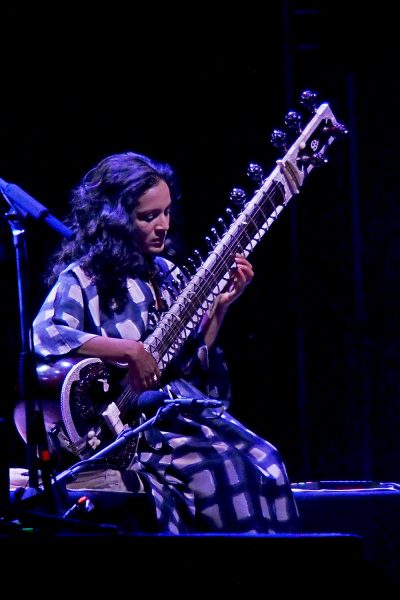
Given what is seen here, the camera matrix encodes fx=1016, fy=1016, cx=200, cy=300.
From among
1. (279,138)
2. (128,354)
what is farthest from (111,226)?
(279,138)

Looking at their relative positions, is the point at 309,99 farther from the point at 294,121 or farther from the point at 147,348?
the point at 147,348

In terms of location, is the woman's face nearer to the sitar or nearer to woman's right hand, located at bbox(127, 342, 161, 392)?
the sitar

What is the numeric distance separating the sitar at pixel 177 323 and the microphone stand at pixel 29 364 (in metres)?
0.33

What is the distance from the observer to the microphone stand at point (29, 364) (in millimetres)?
2492

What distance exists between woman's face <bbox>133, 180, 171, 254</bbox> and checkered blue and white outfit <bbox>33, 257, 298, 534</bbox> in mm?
320

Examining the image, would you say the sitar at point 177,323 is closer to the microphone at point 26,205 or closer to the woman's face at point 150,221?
the woman's face at point 150,221

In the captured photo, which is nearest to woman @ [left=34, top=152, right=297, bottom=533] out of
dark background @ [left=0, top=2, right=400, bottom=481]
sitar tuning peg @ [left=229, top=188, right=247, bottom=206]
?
sitar tuning peg @ [left=229, top=188, right=247, bottom=206]

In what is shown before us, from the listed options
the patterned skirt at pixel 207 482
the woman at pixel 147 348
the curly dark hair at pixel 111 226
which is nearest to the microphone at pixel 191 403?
the woman at pixel 147 348

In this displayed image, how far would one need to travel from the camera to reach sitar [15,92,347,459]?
3004mm

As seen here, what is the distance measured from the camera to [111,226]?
3373 mm

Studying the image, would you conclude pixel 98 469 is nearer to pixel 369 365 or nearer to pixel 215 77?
pixel 369 365

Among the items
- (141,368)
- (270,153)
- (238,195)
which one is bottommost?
(141,368)

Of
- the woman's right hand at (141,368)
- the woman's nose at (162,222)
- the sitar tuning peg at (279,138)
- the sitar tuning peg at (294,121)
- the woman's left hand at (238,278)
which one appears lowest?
the woman's right hand at (141,368)

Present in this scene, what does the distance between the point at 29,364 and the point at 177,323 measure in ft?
2.55
